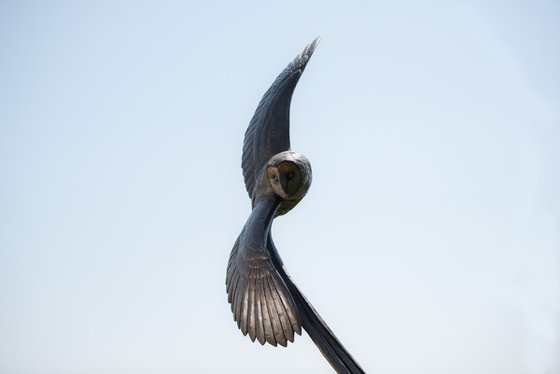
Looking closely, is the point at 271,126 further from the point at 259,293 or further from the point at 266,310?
the point at 266,310

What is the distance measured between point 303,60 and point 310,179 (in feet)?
6.68

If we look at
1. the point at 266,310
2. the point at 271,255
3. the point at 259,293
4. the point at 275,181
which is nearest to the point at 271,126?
the point at 275,181

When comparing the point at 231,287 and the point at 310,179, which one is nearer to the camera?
the point at 231,287

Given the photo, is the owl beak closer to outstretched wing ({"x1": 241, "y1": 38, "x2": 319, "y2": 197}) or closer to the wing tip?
outstretched wing ({"x1": 241, "y1": 38, "x2": 319, "y2": 197})

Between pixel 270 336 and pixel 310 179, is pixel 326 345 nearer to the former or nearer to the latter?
pixel 270 336

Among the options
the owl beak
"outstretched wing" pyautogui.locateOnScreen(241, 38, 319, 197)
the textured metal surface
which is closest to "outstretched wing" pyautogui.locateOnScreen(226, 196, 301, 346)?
the textured metal surface

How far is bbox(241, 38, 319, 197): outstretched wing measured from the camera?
1063cm

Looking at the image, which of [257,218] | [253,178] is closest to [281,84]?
[253,178]

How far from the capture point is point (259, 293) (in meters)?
8.90

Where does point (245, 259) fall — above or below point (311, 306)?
above

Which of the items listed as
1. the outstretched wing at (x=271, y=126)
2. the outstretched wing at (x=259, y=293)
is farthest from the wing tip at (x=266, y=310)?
the outstretched wing at (x=271, y=126)

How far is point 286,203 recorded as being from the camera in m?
10.2

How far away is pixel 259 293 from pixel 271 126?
263 cm

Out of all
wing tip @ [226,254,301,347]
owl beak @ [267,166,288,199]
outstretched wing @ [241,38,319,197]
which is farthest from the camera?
outstretched wing @ [241,38,319,197]
